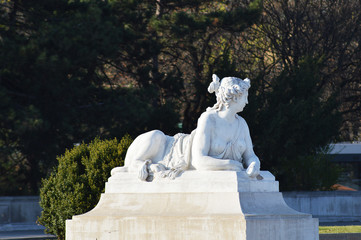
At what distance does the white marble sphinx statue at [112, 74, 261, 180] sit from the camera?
36.1ft

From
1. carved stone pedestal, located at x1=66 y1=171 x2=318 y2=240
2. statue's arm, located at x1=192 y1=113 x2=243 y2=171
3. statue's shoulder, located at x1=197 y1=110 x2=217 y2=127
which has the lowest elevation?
carved stone pedestal, located at x1=66 y1=171 x2=318 y2=240

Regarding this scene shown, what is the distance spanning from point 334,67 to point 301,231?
21.8 metres

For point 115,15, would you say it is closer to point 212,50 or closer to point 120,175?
point 212,50

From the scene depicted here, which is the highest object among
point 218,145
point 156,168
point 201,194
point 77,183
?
point 218,145

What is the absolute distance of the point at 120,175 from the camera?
453 inches

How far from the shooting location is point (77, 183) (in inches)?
672

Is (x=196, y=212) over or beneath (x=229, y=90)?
beneath

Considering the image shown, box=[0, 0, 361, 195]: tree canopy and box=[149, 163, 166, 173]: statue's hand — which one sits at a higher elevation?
box=[0, 0, 361, 195]: tree canopy

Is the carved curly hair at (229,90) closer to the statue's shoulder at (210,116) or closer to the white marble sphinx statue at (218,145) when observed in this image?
the white marble sphinx statue at (218,145)

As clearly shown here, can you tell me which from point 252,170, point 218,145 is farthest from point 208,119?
point 252,170

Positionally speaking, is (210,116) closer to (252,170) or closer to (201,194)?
(252,170)

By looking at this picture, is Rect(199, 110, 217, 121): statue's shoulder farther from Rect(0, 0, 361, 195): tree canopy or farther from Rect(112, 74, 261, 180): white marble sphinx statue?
Rect(0, 0, 361, 195): tree canopy

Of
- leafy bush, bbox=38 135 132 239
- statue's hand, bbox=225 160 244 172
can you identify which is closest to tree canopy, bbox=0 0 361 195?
leafy bush, bbox=38 135 132 239

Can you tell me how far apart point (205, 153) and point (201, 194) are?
676 mm
